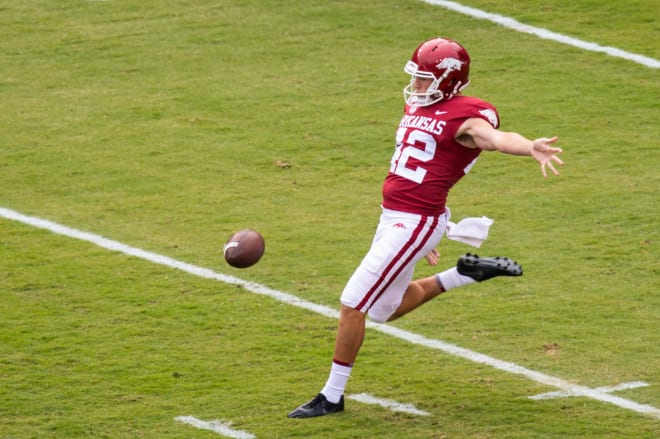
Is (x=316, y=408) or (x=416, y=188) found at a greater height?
(x=416, y=188)

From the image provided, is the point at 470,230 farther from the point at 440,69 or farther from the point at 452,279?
the point at 440,69

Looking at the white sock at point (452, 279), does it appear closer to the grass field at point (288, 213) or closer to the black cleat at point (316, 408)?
the grass field at point (288, 213)

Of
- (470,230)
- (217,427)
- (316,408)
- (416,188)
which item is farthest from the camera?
(470,230)

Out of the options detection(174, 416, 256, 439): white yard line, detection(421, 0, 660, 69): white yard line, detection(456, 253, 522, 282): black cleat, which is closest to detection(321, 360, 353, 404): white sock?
detection(174, 416, 256, 439): white yard line

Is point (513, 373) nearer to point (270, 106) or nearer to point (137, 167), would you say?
point (137, 167)

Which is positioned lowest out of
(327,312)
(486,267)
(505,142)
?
(327,312)

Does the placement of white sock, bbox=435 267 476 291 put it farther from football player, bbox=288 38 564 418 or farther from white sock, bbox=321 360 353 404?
white sock, bbox=321 360 353 404

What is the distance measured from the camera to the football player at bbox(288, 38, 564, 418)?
721 centimetres

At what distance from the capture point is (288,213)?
1091 cm

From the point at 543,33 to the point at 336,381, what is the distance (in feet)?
28.3

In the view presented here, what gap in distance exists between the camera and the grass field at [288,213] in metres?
7.54

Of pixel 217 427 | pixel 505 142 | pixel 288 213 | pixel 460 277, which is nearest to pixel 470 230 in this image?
pixel 460 277

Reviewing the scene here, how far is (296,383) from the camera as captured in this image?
25.3 feet

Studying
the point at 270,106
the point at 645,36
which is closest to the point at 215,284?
the point at 270,106
